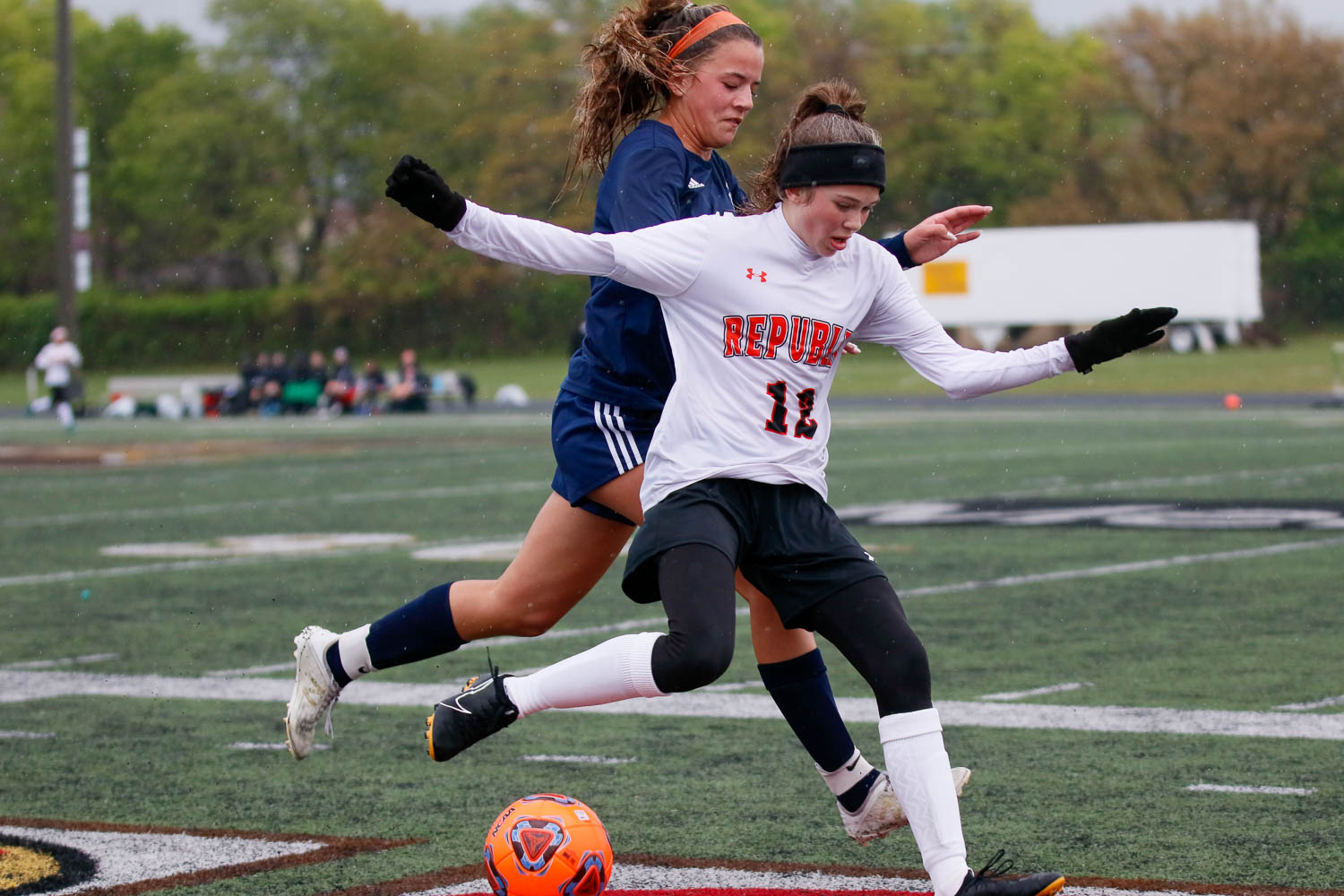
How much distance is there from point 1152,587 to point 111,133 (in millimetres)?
64842

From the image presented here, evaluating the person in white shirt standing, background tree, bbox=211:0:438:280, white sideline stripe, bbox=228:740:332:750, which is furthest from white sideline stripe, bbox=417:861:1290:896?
background tree, bbox=211:0:438:280

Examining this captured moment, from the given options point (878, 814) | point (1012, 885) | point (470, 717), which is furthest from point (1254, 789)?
point (470, 717)

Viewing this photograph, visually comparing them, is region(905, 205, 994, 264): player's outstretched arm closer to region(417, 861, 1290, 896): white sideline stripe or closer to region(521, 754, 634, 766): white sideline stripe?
region(417, 861, 1290, 896): white sideline stripe

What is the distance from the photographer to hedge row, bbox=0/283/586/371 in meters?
58.2

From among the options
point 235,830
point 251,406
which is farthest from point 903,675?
point 251,406

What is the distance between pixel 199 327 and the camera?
60.5 metres

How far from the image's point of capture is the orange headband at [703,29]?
457 cm

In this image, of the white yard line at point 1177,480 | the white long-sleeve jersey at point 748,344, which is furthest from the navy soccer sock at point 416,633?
the white yard line at point 1177,480

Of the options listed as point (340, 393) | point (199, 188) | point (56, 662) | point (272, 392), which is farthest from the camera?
point (199, 188)

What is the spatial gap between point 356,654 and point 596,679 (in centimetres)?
107

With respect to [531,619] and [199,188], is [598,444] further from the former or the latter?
A: [199,188]

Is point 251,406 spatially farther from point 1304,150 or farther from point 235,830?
point 235,830

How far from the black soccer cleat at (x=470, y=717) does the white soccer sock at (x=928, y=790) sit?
0.91 meters

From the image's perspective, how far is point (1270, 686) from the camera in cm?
693
